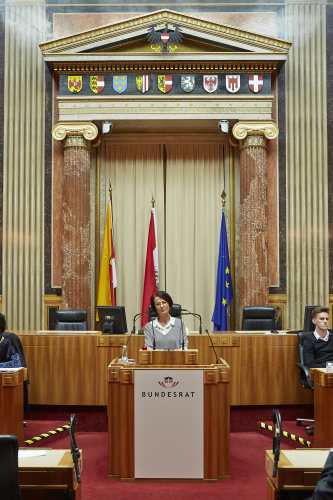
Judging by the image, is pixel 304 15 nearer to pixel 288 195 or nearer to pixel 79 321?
pixel 288 195

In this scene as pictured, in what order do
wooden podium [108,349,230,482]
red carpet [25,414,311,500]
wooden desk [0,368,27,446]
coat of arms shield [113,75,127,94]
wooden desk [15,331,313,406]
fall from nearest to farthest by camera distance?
red carpet [25,414,311,500], wooden podium [108,349,230,482], wooden desk [0,368,27,446], wooden desk [15,331,313,406], coat of arms shield [113,75,127,94]

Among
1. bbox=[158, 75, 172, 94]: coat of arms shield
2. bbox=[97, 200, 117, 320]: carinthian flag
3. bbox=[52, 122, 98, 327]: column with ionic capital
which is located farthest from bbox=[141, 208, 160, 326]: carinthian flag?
bbox=[158, 75, 172, 94]: coat of arms shield

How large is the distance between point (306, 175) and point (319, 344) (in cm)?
434

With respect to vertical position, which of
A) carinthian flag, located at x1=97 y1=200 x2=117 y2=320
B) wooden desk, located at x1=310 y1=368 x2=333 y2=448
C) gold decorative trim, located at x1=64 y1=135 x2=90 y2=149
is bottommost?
wooden desk, located at x1=310 y1=368 x2=333 y2=448

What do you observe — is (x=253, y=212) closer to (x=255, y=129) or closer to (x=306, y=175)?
(x=306, y=175)

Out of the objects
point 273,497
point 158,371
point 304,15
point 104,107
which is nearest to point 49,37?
point 104,107

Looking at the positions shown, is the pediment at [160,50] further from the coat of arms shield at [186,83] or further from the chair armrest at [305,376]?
the chair armrest at [305,376]

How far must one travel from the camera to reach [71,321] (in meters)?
7.71

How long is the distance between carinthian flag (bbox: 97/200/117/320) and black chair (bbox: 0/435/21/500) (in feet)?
24.4

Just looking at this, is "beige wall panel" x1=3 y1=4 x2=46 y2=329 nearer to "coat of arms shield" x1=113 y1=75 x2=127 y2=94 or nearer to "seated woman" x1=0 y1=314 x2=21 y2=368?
"coat of arms shield" x1=113 y1=75 x2=127 y2=94

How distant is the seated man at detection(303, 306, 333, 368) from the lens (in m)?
5.91

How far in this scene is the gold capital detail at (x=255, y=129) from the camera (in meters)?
9.37

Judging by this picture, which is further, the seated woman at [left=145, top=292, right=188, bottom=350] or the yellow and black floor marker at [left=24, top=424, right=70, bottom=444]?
the yellow and black floor marker at [left=24, top=424, right=70, bottom=444]

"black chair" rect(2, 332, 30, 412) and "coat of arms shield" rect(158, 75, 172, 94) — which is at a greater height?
"coat of arms shield" rect(158, 75, 172, 94)
